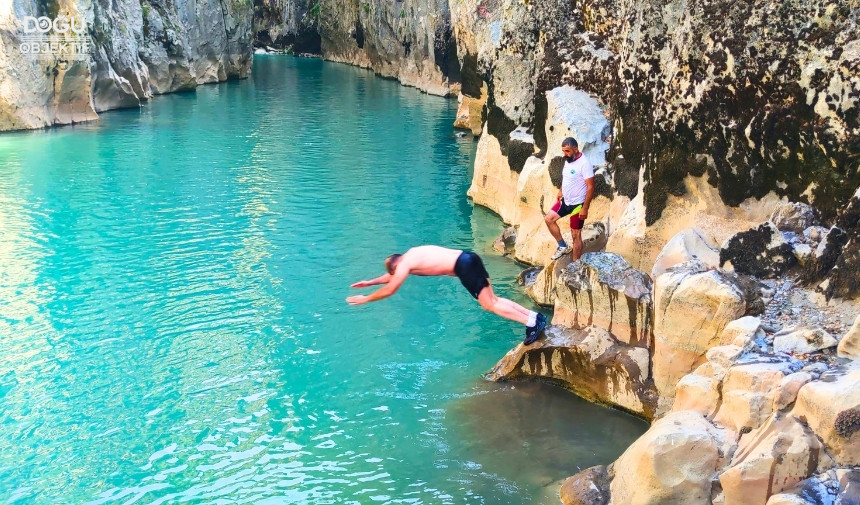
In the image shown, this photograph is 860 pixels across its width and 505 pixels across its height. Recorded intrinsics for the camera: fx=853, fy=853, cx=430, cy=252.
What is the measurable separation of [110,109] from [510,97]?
23.1m

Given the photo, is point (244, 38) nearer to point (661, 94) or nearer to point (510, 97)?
point (510, 97)

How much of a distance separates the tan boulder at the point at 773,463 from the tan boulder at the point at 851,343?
101 cm

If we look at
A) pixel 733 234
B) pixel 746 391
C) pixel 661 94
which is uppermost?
pixel 661 94

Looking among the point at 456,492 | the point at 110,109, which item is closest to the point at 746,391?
the point at 456,492

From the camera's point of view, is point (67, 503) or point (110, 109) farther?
point (110, 109)

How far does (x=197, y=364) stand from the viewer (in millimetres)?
11820

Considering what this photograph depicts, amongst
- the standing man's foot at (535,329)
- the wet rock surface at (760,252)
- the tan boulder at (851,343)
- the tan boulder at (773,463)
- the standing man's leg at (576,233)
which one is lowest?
the standing man's foot at (535,329)

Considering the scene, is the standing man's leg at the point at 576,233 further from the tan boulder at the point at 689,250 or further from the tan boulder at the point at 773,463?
the tan boulder at the point at 773,463

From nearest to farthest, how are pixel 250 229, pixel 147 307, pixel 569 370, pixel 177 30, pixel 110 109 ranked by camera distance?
1. pixel 569 370
2. pixel 147 307
3. pixel 250 229
4. pixel 110 109
5. pixel 177 30

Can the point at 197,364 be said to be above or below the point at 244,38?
below

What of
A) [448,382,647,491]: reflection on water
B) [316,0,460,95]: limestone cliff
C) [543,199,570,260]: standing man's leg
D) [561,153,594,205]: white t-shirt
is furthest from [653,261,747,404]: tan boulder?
[316,0,460,95]: limestone cliff

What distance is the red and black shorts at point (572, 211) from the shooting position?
1319 centimetres

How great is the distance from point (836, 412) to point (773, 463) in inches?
25.2

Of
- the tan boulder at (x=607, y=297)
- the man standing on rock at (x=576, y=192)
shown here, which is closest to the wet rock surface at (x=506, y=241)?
the man standing on rock at (x=576, y=192)
